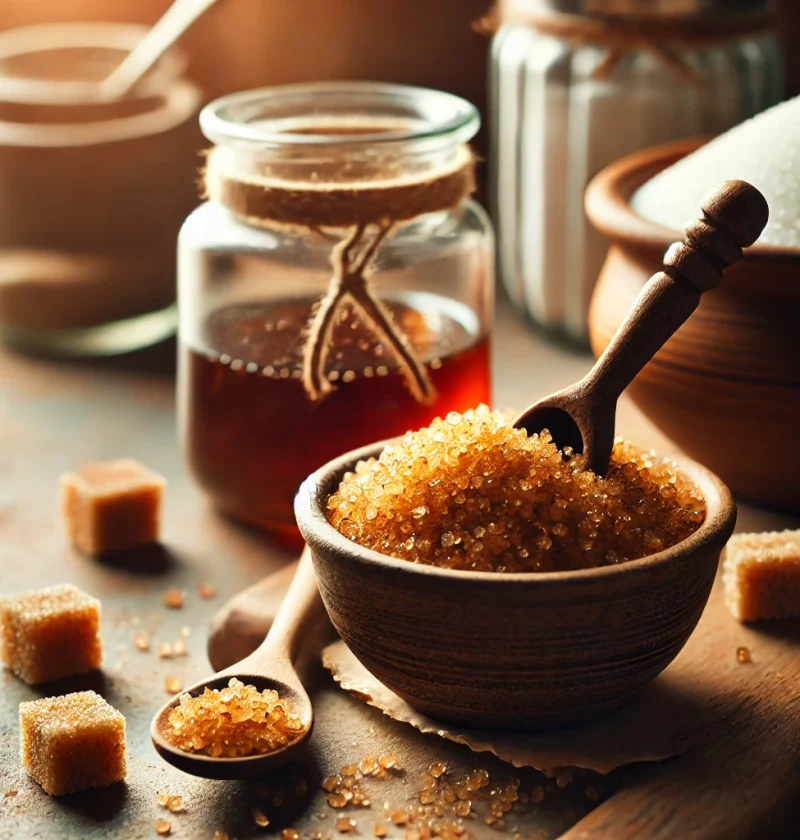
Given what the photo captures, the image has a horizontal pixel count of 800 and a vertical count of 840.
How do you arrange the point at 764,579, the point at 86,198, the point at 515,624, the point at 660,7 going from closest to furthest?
the point at 515,624 → the point at 764,579 → the point at 660,7 → the point at 86,198

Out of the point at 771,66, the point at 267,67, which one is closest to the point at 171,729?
the point at 771,66

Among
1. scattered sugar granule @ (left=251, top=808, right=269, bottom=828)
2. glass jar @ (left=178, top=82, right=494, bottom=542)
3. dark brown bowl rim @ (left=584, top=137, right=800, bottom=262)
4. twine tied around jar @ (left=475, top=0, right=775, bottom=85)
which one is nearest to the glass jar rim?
glass jar @ (left=178, top=82, right=494, bottom=542)

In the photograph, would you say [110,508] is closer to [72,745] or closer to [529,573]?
[72,745]

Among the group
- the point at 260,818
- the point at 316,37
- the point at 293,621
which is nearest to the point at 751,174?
the point at 293,621

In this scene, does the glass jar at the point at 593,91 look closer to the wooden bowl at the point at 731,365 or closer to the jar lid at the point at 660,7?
the jar lid at the point at 660,7

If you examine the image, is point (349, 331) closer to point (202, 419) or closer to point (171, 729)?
point (202, 419)

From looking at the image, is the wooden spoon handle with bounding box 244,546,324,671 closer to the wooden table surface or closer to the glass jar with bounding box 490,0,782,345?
the wooden table surface

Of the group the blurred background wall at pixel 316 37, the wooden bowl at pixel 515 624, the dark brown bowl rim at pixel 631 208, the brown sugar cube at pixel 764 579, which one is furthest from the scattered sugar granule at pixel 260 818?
the blurred background wall at pixel 316 37
